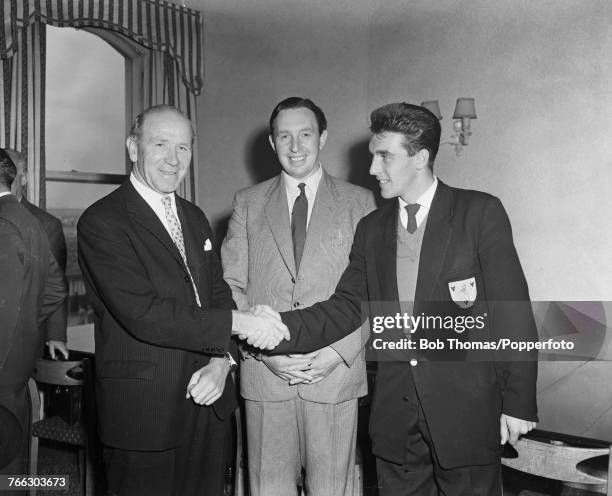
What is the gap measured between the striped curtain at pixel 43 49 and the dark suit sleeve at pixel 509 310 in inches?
161

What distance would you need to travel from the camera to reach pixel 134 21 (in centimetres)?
542

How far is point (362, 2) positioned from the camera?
5863 mm

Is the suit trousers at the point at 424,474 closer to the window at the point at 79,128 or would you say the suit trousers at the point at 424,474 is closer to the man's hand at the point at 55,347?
the man's hand at the point at 55,347

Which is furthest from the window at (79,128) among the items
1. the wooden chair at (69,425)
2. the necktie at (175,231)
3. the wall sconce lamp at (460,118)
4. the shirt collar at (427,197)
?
the shirt collar at (427,197)

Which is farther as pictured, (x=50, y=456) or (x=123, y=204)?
(x=50, y=456)

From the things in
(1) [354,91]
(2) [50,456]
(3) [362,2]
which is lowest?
(2) [50,456]

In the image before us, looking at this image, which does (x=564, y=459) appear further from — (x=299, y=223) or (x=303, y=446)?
(x=299, y=223)

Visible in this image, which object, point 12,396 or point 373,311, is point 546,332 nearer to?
point 373,311

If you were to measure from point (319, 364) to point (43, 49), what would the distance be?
402 cm

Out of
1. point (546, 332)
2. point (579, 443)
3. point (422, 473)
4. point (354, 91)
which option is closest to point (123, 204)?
point (422, 473)

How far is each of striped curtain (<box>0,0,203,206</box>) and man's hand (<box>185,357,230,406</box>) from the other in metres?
3.47

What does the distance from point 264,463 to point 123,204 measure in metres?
1.09

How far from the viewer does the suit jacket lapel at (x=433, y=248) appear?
1938mm

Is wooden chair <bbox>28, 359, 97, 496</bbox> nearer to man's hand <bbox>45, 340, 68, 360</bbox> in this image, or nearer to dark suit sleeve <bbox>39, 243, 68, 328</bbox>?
dark suit sleeve <bbox>39, 243, 68, 328</bbox>
